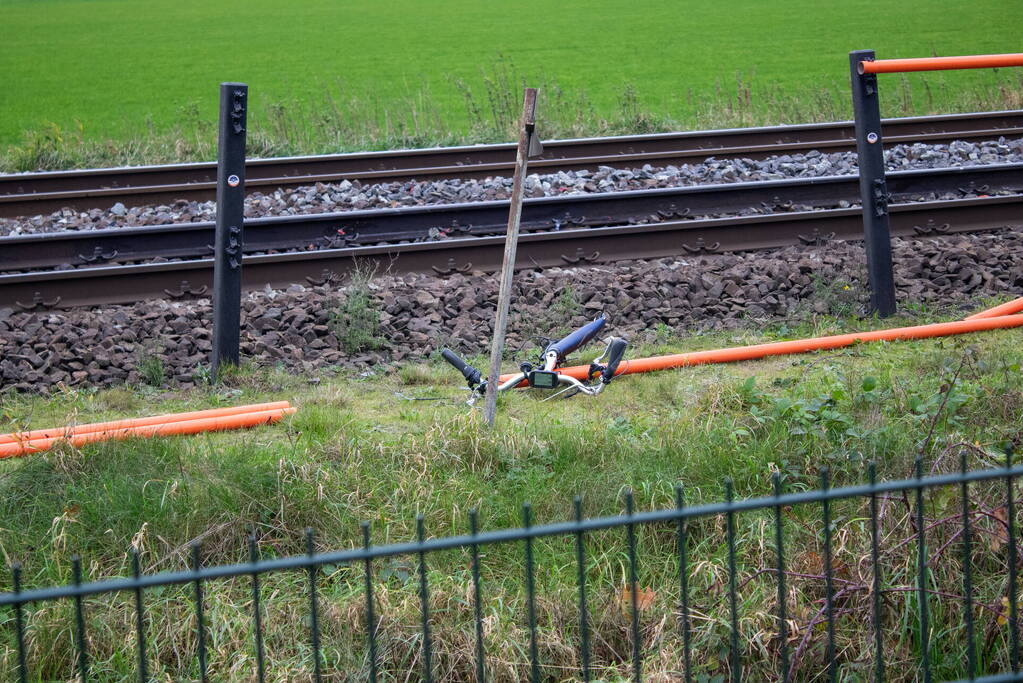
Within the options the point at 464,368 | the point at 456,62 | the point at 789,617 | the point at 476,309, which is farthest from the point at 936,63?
the point at 456,62

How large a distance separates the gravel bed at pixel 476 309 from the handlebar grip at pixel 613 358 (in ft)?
4.32

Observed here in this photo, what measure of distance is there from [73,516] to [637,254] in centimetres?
598

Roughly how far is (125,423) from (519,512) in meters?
2.40

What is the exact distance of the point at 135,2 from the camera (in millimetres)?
59531

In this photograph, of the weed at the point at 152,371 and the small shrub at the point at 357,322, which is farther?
the small shrub at the point at 357,322

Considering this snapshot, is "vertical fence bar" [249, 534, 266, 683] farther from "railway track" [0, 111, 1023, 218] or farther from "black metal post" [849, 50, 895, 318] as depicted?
"railway track" [0, 111, 1023, 218]

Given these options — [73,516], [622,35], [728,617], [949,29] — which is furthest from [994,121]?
[622,35]

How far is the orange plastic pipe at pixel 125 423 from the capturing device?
18.5ft

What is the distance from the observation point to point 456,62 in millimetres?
33656

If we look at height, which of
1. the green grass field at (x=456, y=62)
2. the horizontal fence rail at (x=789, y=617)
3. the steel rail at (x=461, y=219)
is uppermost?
the green grass field at (x=456, y=62)

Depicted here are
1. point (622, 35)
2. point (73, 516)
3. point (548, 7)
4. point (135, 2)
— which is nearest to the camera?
point (73, 516)

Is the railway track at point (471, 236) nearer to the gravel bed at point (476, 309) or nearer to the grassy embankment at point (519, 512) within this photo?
the gravel bed at point (476, 309)

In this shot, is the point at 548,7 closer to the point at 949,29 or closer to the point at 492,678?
the point at 949,29

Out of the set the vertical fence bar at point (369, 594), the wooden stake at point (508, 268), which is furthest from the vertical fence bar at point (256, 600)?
the wooden stake at point (508, 268)
